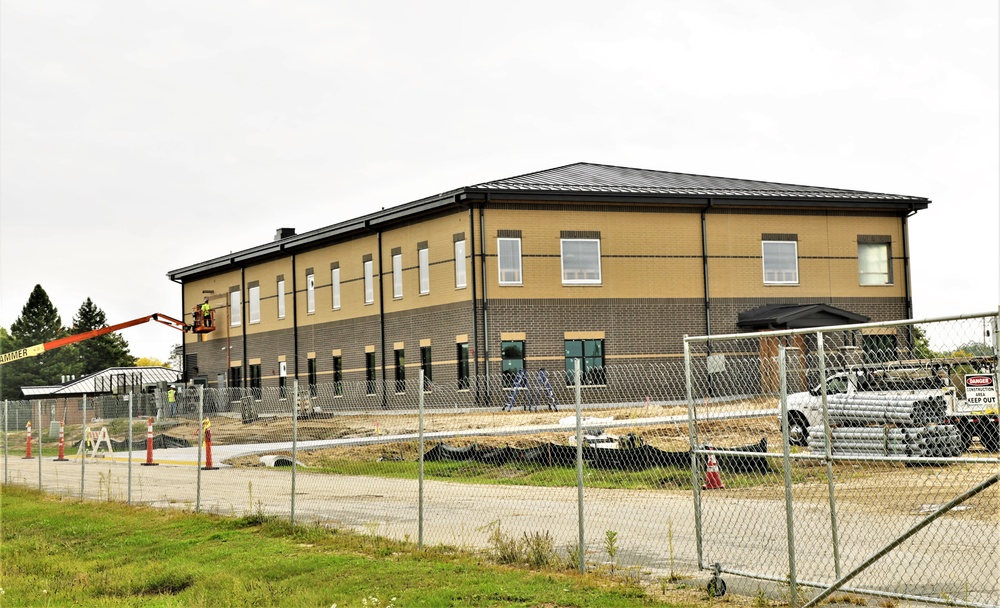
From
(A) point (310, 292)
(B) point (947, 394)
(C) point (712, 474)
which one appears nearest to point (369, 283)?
(A) point (310, 292)

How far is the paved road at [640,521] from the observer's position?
11.0m

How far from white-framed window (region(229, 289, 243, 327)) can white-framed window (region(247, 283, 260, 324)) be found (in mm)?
968

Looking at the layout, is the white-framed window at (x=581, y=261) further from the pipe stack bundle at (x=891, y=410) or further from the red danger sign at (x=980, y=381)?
the red danger sign at (x=980, y=381)

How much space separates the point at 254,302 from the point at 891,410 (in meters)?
48.8

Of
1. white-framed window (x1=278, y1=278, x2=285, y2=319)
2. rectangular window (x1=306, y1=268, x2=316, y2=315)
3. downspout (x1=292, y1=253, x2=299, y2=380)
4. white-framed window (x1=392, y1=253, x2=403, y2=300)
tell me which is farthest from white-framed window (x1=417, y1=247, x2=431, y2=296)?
white-framed window (x1=278, y1=278, x2=285, y2=319)

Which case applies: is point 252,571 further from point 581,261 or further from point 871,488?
point 581,261

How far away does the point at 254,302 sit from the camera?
185 ft

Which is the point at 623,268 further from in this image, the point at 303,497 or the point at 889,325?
the point at 889,325

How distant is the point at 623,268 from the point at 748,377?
101 feet

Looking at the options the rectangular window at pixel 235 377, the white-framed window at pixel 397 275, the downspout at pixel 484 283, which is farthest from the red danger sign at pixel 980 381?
the rectangular window at pixel 235 377

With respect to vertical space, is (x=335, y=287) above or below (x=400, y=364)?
above

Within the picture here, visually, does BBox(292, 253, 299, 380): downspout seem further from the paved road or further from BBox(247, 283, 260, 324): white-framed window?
the paved road

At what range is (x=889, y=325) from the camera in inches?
318

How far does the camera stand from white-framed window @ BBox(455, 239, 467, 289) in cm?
4075
